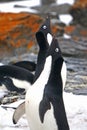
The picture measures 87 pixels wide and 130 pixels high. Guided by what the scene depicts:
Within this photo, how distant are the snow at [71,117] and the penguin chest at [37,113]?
1.93 ft

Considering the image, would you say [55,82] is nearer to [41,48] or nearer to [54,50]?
[54,50]

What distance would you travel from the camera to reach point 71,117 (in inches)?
205

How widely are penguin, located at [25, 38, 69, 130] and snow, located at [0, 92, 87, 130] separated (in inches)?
23.4

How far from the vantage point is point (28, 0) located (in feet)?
77.2

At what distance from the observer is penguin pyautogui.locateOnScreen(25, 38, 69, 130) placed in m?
4.36

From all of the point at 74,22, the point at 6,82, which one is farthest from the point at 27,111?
the point at 74,22

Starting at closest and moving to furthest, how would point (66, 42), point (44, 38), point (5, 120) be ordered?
1. point (44, 38)
2. point (5, 120)
3. point (66, 42)

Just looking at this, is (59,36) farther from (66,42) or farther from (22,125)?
(22,125)

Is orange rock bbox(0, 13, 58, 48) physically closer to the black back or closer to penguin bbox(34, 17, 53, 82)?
penguin bbox(34, 17, 53, 82)

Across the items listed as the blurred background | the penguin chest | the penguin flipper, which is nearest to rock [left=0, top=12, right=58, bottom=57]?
the blurred background

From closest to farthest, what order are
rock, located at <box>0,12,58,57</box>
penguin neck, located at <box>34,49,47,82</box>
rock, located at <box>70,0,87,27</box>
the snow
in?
1. penguin neck, located at <box>34,49,47,82</box>
2. the snow
3. rock, located at <box>0,12,58,57</box>
4. rock, located at <box>70,0,87,27</box>

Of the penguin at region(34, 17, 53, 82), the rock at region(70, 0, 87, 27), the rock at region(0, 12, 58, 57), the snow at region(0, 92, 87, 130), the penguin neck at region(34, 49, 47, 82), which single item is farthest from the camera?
the rock at region(70, 0, 87, 27)

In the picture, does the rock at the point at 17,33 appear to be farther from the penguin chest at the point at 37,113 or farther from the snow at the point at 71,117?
the penguin chest at the point at 37,113

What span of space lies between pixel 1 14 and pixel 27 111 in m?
10.7
